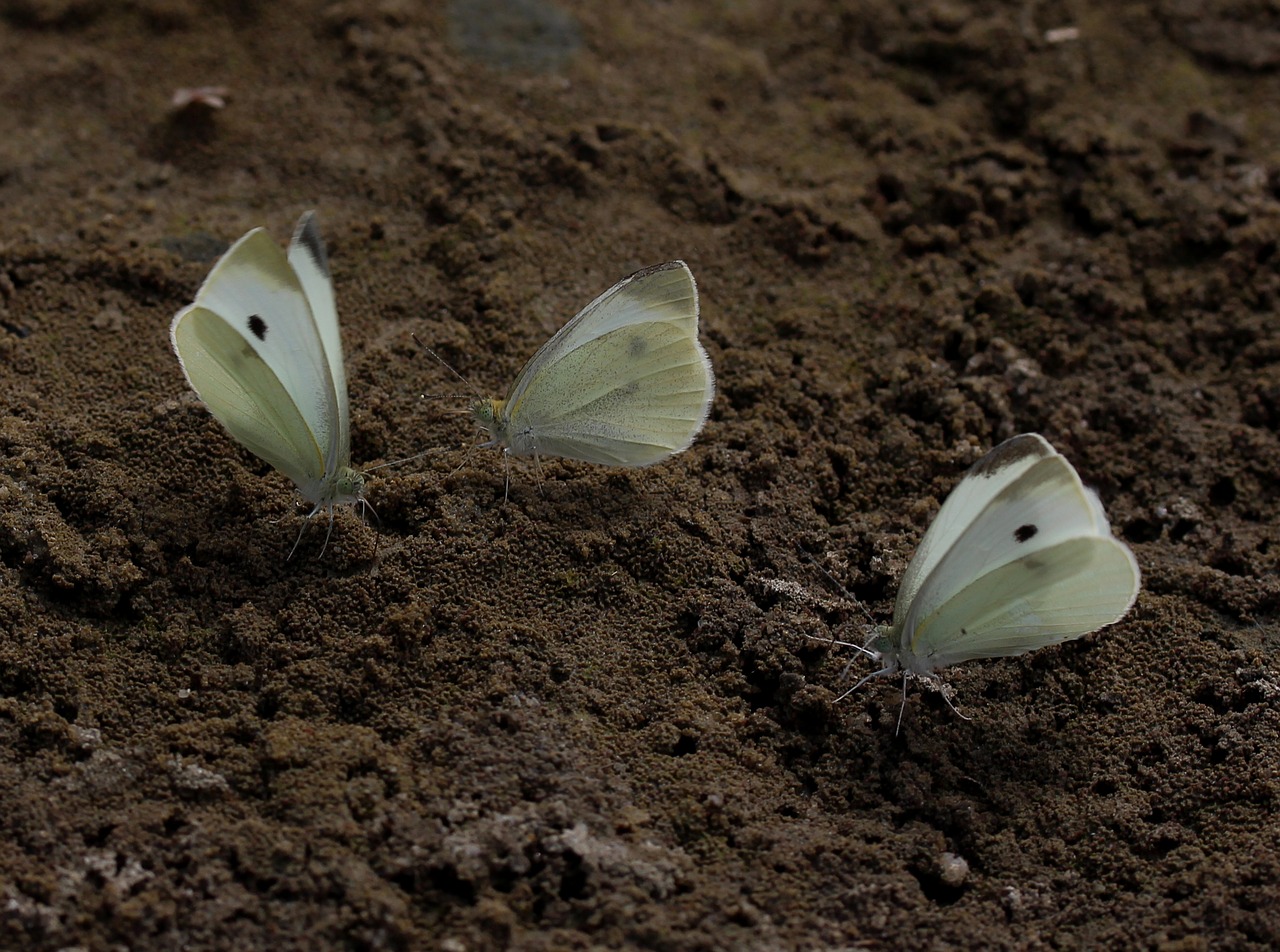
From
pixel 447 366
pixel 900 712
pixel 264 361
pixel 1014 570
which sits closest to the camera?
pixel 1014 570

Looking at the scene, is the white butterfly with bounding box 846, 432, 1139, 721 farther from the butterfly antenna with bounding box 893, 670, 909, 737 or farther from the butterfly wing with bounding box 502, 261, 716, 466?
the butterfly wing with bounding box 502, 261, 716, 466

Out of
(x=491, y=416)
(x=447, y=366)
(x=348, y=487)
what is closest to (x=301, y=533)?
(x=348, y=487)

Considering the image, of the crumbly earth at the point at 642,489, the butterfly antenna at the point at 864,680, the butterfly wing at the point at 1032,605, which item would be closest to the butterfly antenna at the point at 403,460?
the crumbly earth at the point at 642,489

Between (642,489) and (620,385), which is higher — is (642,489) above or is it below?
below

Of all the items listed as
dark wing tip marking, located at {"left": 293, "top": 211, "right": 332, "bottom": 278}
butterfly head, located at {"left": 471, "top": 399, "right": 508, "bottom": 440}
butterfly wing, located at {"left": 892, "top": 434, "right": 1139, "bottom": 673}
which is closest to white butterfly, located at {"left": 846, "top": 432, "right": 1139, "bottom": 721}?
butterfly wing, located at {"left": 892, "top": 434, "right": 1139, "bottom": 673}

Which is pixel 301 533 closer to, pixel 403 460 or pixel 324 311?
pixel 403 460

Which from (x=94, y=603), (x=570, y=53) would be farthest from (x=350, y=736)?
(x=570, y=53)

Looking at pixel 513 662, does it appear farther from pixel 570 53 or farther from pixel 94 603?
pixel 570 53

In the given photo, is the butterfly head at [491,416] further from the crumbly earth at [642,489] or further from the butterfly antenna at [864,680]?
the butterfly antenna at [864,680]
